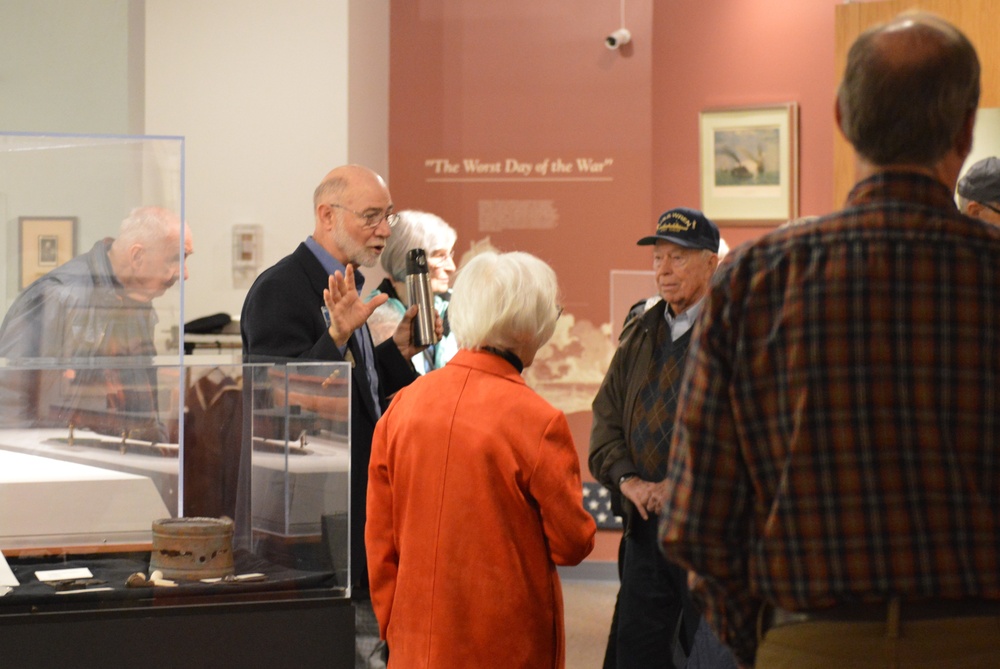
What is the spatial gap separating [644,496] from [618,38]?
127 inches

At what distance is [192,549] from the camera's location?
2381mm

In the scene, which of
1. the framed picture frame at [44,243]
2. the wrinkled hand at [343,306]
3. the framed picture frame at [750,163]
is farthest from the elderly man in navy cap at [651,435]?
the framed picture frame at [750,163]

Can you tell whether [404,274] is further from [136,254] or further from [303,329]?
[136,254]

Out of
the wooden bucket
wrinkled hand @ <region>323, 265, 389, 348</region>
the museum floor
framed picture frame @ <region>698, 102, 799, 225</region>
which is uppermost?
framed picture frame @ <region>698, 102, 799, 225</region>

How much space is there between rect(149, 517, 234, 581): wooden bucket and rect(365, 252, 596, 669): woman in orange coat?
14.5 inches

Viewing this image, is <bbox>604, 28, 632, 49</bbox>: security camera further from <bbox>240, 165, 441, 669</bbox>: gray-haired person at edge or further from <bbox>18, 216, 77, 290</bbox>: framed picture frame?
<bbox>18, 216, 77, 290</bbox>: framed picture frame

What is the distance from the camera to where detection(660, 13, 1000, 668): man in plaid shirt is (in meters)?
1.25

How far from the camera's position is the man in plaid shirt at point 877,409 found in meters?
1.25

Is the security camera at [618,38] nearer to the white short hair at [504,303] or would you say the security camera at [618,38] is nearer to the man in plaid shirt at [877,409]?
the white short hair at [504,303]

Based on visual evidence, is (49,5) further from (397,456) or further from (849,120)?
(849,120)

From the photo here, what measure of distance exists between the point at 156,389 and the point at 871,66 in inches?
64.8

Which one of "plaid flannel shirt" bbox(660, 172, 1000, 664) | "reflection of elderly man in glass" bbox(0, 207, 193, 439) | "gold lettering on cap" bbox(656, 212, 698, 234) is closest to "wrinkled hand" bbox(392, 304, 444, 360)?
"gold lettering on cap" bbox(656, 212, 698, 234)

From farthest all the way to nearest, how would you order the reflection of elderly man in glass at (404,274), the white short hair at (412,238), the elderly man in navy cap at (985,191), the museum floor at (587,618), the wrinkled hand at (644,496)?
the museum floor at (587,618), the white short hair at (412,238), the reflection of elderly man in glass at (404,274), the wrinkled hand at (644,496), the elderly man in navy cap at (985,191)

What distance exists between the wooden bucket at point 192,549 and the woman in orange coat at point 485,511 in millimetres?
369
